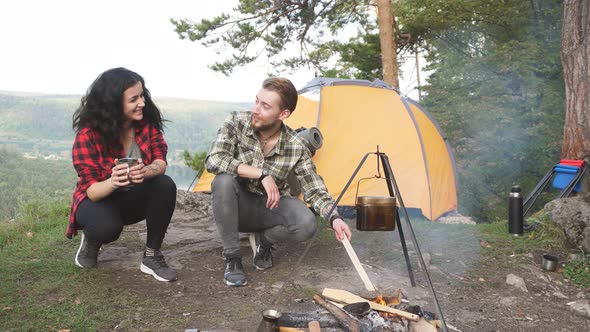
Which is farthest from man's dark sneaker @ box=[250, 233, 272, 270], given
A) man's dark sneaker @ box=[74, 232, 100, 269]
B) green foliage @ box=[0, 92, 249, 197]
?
green foliage @ box=[0, 92, 249, 197]

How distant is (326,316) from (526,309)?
148 cm

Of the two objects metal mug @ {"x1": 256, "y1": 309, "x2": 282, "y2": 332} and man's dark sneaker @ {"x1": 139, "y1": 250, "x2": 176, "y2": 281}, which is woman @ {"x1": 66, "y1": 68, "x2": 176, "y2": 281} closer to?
man's dark sneaker @ {"x1": 139, "y1": 250, "x2": 176, "y2": 281}

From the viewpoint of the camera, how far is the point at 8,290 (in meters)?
2.65

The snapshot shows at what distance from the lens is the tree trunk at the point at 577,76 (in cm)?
462

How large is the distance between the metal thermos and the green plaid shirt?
2478 millimetres

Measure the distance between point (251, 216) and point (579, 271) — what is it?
8.28 feet

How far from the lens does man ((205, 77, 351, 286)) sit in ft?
8.96

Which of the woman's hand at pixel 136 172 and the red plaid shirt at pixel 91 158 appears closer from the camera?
the woman's hand at pixel 136 172

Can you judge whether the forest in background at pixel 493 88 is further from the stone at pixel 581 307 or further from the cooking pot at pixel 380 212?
the cooking pot at pixel 380 212

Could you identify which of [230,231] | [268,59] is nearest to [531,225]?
[230,231]

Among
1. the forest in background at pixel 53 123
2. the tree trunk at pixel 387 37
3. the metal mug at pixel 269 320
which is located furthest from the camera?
the forest in background at pixel 53 123

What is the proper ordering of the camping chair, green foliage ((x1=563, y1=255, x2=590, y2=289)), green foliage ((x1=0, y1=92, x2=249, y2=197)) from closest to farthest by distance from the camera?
1. green foliage ((x1=563, y1=255, x2=590, y2=289))
2. the camping chair
3. green foliage ((x1=0, y1=92, x2=249, y2=197))

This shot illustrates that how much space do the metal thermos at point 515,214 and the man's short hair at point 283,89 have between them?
2.78m

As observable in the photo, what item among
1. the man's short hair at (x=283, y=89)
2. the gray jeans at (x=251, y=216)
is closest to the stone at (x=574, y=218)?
the gray jeans at (x=251, y=216)
